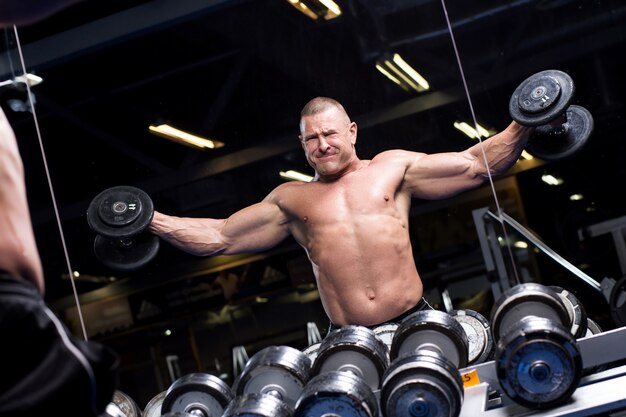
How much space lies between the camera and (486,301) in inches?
151

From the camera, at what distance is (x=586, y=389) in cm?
252

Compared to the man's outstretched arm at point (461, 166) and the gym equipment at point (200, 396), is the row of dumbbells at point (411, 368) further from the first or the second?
the man's outstretched arm at point (461, 166)

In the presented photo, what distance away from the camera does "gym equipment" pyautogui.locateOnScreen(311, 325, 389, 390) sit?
273 cm

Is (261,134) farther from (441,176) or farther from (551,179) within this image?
(551,179)

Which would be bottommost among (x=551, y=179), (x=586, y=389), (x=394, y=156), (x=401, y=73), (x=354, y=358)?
(x=586, y=389)

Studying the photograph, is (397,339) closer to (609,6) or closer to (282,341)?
(282,341)

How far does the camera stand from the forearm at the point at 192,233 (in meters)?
3.43

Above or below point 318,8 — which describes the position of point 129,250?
below

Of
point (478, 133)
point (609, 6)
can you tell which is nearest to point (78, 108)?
point (478, 133)

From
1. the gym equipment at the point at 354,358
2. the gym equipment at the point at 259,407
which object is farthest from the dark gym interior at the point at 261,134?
the gym equipment at the point at 259,407

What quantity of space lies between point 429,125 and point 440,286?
0.66 m

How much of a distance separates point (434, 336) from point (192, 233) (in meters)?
1.11

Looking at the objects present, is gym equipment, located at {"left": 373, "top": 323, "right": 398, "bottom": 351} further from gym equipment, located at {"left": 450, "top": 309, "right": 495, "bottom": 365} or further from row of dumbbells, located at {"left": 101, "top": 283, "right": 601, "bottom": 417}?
gym equipment, located at {"left": 450, "top": 309, "right": 495, "bottom": 365}

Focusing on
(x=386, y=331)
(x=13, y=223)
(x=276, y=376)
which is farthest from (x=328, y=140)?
(x=13, y=223)
